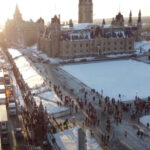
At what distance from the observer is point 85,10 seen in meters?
88.9

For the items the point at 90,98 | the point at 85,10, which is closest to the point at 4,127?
the point at 90,98

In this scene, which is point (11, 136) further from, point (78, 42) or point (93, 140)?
point (78, 42)

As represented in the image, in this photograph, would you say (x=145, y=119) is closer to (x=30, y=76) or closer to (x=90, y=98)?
(x=90, y=98)

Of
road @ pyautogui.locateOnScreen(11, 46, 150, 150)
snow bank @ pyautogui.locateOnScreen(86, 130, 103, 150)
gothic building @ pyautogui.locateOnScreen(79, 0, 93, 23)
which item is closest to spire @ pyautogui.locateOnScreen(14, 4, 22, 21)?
gothic building @ pyautogui.locateOnScreen(79, 0, 93, 23)

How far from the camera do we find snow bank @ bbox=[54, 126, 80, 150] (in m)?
18.3

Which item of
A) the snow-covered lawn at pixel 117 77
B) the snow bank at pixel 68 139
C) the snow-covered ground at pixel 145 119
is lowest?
the snow bank at pixel 68 139

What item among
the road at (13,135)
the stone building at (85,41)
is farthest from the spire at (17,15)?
the road at (13,135)

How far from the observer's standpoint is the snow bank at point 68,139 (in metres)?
18.3

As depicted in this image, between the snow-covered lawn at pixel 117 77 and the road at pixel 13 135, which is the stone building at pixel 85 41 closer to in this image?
the snow-covered lawn at pixel 117 77

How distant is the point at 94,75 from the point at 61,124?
69.2 feet

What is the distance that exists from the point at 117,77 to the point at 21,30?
6506 centimetres

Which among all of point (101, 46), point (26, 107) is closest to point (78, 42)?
point (101, 46)

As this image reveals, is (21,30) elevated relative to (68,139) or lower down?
elevated

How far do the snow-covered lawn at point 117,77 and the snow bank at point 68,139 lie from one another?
11340 mm
